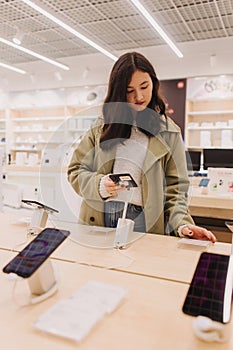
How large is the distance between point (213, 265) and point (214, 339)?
0.22m

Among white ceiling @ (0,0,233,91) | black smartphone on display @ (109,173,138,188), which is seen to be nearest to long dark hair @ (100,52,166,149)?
black smartphone on display @ (109,173,138,188)

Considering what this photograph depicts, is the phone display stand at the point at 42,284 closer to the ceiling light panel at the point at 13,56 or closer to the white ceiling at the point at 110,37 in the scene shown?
the white ceiling at the point at 110,37

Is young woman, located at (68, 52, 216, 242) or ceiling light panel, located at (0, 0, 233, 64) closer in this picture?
young woman, located at (68, 52, 216, 242)

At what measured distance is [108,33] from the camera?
6.27 metres

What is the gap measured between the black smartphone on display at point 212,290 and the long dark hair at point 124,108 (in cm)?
65

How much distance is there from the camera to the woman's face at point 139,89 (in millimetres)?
1287

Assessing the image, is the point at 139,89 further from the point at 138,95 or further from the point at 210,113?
the point at 210,113

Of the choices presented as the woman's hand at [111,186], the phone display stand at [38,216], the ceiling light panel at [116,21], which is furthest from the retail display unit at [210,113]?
the woman's hand at [111,186]

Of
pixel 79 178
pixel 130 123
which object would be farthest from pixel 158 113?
pixel 79 178

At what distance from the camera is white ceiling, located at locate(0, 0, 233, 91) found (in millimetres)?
5082

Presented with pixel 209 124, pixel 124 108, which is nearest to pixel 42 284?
pixel 124 108

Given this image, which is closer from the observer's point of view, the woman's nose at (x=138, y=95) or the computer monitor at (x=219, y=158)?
the woman's nose at (x=138, y=95)

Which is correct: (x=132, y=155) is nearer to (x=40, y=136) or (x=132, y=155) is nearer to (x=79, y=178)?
(x=79, y=178)

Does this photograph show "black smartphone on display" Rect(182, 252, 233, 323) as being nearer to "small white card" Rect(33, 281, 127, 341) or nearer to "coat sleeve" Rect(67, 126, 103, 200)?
"small white card" Rect(33, 281, 127, 341)
